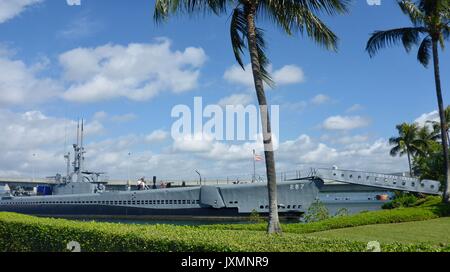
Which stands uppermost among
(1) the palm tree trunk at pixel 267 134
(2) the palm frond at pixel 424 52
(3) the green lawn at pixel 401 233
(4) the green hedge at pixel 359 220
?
(2) the palm frond at pixel 424 52

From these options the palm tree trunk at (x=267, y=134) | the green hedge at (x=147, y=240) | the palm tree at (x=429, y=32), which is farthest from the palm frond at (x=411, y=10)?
the green hedge at (x=147, y=240)

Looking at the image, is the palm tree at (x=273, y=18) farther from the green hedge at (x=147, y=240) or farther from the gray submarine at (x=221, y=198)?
the gray submarine at (x=221, y=198)

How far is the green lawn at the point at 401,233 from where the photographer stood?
14422 millimetres

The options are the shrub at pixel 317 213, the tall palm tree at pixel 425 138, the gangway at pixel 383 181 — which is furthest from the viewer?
the tall palm tree at pixel 425 138

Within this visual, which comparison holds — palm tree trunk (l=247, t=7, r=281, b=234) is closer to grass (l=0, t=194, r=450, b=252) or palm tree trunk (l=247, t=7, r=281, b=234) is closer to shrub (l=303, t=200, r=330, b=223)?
grass (l=0, t=194, r=450, b=252)

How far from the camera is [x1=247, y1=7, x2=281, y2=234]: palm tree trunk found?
1155 cm

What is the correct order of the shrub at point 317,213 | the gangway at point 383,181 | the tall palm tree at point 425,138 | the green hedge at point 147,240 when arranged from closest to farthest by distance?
the green hedge at point 147,240 → the shrub at point 317,213 → the gangway at point 383,181 → the tall palm tree at point 425,138

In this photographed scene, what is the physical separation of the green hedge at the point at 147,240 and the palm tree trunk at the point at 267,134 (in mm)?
1686

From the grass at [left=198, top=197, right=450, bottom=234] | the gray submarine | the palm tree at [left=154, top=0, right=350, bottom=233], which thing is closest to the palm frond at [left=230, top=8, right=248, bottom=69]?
the palm tree at [left=154, top=0, right=350, bottom=233]

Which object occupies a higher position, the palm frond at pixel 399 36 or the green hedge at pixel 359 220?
the palm frond at pixel 399 36

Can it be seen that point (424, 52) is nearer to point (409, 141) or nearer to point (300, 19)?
point (300, 19)

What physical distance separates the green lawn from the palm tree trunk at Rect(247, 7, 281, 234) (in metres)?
2.83

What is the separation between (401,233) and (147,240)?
430 inches
